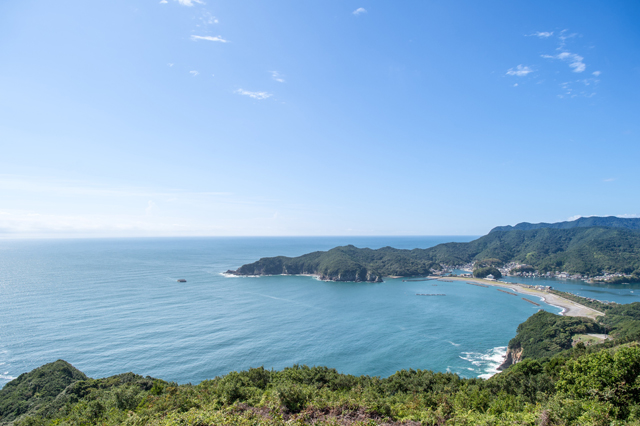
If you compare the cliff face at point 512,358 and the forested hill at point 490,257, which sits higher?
the forested hill at point 490,257

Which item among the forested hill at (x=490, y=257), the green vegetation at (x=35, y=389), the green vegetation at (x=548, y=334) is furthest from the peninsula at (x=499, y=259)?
the green vegetation at (x=35, y=389)

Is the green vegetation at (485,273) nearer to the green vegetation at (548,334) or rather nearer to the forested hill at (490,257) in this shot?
the forested hill at (490,257)

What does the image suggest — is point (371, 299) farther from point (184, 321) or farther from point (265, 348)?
point (184, 321)

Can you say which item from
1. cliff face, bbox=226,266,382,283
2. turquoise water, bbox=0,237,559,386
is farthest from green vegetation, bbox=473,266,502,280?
cliff face, bbox=226,266,382,283

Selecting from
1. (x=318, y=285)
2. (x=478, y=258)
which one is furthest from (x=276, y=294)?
(x=478, y=258)

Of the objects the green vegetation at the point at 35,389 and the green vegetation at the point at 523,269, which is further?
the green vegetation at the point at 523,269

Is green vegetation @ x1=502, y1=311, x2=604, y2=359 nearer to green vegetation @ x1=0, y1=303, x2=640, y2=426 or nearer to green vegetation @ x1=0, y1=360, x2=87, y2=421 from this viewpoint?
green vegetation @ x1=0, y1=303, x2=640, y2=426
